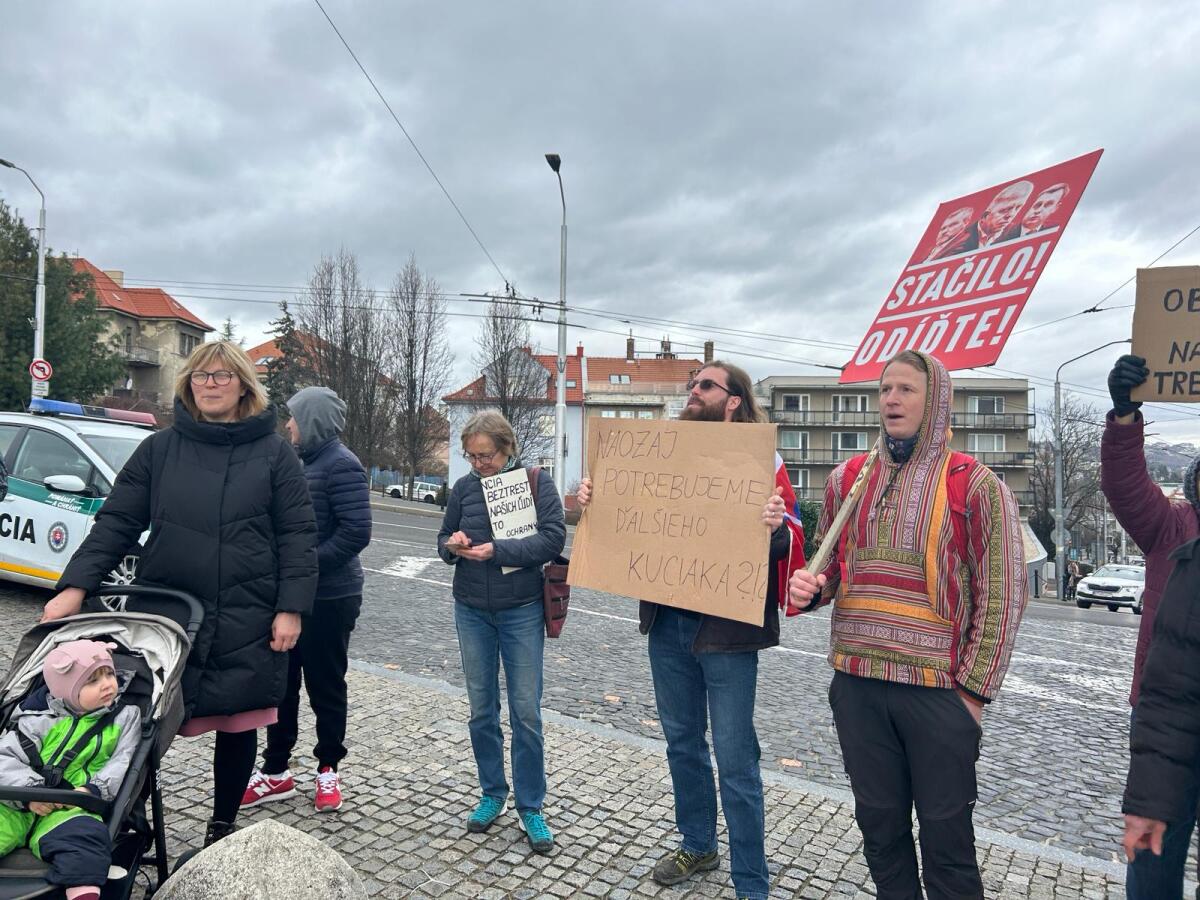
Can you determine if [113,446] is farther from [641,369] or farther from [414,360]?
[641,369]

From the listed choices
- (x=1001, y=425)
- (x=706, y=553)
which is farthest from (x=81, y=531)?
(x=1001, y=425)

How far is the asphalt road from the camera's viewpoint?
4711mm

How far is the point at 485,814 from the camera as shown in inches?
152

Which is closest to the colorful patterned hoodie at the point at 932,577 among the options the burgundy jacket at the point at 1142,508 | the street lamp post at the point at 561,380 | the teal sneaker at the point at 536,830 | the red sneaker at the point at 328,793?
the burgundy jacket at the point at 1142,508

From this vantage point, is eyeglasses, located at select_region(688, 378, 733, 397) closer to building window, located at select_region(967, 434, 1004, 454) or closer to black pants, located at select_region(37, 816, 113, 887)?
Answer: black pants, located at select_region(37, 816, 113, 887)

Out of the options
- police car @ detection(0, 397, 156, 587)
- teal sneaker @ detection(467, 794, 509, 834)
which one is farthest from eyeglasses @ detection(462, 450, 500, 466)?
police car @ detection(0, 397, 156, 587)

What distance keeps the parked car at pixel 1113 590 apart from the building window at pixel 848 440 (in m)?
39.4

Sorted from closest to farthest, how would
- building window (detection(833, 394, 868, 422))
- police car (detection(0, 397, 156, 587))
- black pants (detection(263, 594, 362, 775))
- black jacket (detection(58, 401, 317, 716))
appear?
black jacket (detection(58, 401, 317, 716))
black pants (detection(263, 594, 362, 775))
police car (detection(0, 397, 156, 587))
building window (detection(833, 394, 868, 422))

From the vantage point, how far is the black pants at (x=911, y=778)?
8.33 feet

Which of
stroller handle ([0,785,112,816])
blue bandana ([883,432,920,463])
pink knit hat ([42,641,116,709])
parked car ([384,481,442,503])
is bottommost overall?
parked car ([384,481,442,503])

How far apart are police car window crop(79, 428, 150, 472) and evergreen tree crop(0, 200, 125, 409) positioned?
28052 mm

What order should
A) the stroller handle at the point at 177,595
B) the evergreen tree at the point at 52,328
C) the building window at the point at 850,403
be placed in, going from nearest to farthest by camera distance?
the stroller handle at the point at 177,595, the evergreen tree at the point at 52,328, the building window at the point at 850,403

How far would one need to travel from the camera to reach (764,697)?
6871 mm

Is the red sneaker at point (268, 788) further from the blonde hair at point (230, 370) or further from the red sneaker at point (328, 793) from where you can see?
the blonde hair at point (230, 370)
